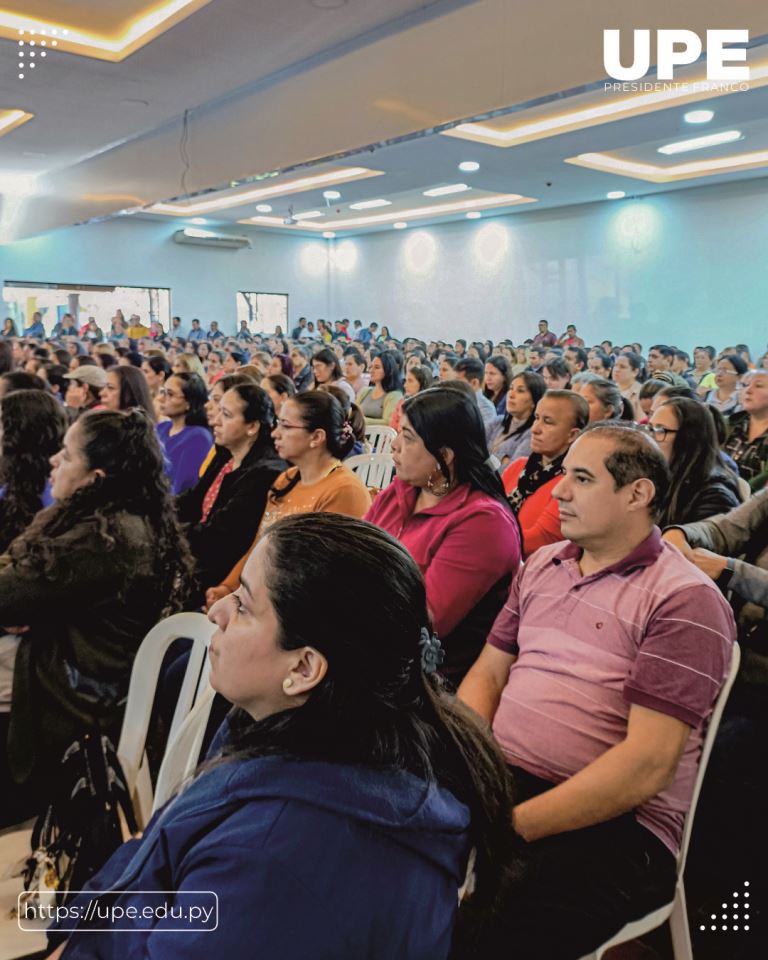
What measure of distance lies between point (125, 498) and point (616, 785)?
3.90ft

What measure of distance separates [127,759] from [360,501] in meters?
1.18

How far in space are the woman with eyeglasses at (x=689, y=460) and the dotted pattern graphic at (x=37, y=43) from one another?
4873 mm

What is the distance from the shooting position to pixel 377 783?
2.20ft

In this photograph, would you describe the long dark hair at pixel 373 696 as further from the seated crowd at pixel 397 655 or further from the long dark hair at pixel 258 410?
the long dark hair at pixel 258 410

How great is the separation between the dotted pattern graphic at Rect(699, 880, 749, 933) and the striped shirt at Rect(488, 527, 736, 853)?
45 centimetres

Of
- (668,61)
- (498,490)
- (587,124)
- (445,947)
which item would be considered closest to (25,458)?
(498,490)

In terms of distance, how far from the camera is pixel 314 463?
101 inches

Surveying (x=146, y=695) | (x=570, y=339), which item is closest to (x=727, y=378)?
(x=146, y=695)

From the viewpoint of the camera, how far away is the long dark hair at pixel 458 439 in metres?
1.88

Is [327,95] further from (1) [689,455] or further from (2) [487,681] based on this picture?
(2) [487,681]

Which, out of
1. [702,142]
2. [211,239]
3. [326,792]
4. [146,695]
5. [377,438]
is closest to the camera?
[326,792]

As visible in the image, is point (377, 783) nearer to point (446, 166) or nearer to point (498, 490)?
point (498, 490)

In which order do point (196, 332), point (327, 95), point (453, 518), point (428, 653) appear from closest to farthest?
point (428, 653) < point (453, 518) < point (327, 95) < point (196, 332)

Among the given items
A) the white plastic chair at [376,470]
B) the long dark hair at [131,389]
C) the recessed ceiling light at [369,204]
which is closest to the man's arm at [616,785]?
the white plastic chair at [376,470]
